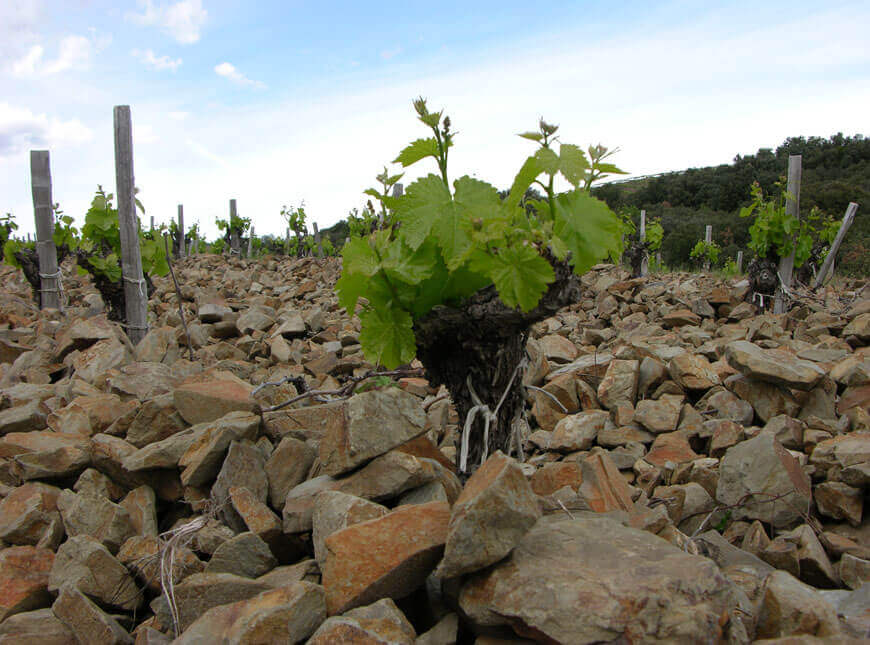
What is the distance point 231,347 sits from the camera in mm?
5543

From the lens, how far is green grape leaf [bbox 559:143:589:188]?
1771mm

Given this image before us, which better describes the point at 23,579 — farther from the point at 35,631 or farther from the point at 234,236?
the point at 234,236

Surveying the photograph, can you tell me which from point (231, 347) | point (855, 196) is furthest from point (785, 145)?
point (231, 347)

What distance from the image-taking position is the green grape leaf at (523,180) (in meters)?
1.86

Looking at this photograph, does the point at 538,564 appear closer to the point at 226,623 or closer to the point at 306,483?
the point at 226,623

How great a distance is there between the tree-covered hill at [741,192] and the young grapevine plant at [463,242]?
23.6 m

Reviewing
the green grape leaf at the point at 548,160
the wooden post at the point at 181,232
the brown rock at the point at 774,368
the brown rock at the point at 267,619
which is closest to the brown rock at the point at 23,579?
the brown rock at the point at 267,619

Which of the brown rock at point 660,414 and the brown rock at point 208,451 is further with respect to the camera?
the brown rock at point 660,414

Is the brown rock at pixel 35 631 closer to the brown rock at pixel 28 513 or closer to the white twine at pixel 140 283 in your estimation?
the brown rock at pixel 28 513

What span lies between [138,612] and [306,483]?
0.74 meters

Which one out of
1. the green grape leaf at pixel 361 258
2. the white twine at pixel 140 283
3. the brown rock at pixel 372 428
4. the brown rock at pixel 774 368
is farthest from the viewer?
the white twine at pixel 140 283

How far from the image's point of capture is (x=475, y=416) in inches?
85.2

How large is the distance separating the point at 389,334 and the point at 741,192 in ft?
134

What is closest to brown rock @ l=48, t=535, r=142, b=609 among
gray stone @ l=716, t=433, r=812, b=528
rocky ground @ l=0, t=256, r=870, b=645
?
rocky ground @ l=0, t=256, r=870, b=645
